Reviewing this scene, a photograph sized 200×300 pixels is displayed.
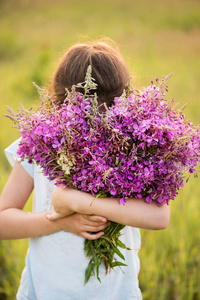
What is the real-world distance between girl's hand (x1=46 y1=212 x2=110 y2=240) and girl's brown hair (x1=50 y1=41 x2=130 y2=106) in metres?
0.44

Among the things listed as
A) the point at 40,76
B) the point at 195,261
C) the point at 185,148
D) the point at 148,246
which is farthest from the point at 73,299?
the point at 40,76

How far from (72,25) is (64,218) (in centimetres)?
1572

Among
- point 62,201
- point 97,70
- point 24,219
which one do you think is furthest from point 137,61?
point 62,201

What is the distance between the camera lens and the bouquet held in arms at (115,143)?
3.17ft

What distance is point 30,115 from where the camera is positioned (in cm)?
101

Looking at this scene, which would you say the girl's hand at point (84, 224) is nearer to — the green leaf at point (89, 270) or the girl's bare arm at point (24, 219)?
the girl's bare arm at point (24, 219)

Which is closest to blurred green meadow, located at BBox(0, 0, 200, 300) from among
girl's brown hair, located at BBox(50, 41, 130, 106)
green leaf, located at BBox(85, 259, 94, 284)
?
girl's brown hair, located at BBox(50, 41, 130, 106)

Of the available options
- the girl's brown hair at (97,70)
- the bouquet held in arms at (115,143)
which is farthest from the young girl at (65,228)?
the bouquet held in arms at (115,143)

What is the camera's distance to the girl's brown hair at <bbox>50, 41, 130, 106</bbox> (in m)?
1.26

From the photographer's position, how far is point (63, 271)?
1.27 meters

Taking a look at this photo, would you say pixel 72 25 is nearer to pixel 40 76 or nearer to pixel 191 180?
pixel 40 76

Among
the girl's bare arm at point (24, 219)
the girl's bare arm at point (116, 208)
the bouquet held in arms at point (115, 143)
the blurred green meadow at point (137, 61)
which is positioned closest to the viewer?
the bouquet held in arms at point (115, 143)

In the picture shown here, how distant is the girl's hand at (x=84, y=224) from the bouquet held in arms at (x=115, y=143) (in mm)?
158

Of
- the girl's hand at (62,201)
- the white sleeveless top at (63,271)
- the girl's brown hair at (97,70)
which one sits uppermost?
the girl's brown hair at (97,70)
